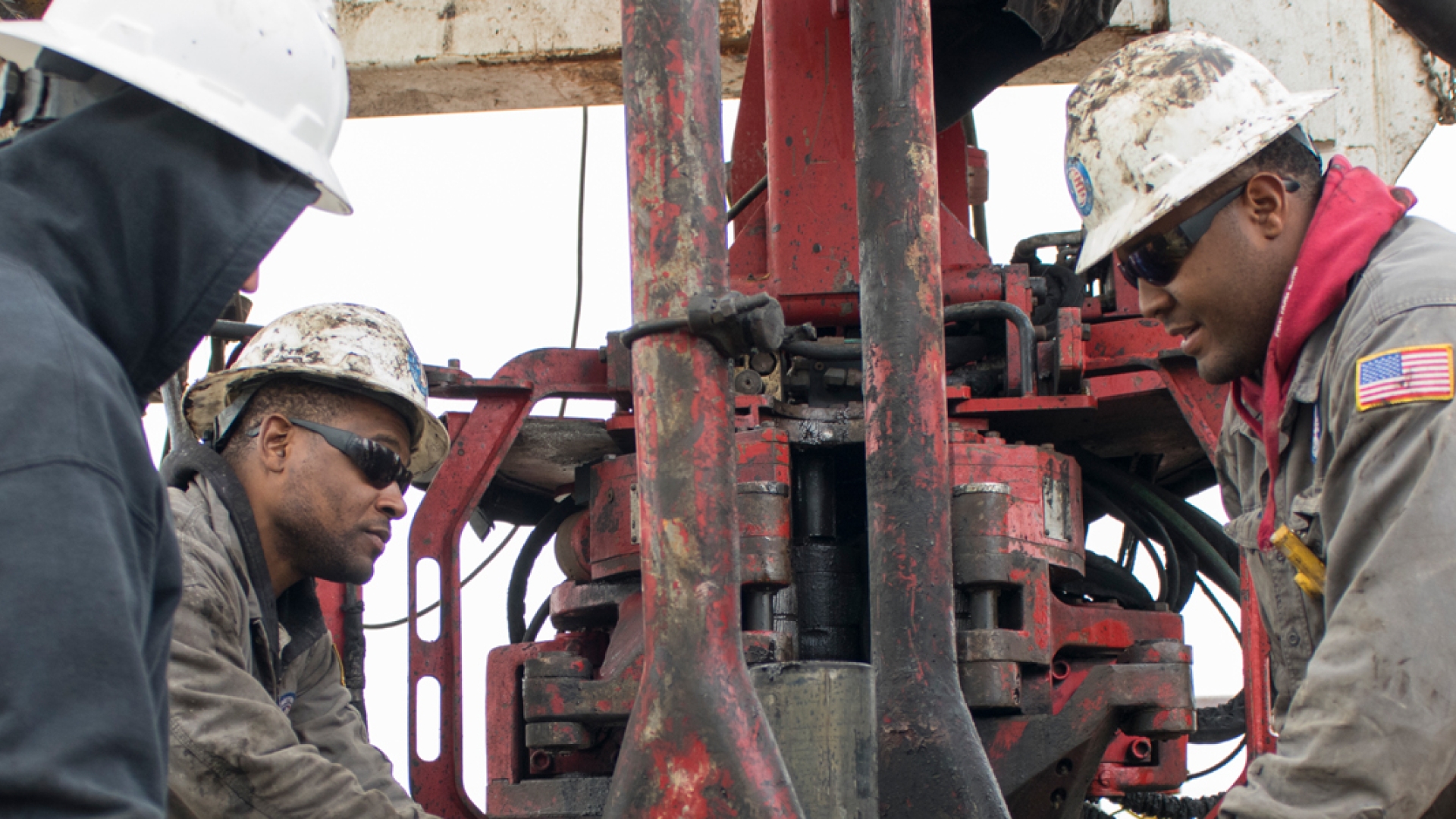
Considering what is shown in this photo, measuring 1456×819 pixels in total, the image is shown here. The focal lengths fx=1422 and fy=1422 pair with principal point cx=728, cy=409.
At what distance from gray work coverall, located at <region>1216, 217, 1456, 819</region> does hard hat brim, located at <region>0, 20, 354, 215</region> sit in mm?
1325

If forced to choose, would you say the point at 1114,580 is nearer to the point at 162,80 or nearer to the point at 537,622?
the point at 537,622

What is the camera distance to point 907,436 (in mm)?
2658

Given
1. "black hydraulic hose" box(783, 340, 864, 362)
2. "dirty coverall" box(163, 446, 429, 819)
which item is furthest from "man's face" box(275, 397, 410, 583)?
"black hydraulic hose" box(783, 340, 864, 362)

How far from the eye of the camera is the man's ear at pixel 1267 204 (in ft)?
7.09

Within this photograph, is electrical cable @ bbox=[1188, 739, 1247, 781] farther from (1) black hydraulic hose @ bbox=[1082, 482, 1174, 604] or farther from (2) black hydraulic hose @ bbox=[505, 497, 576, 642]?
(2) black hydraulic hose @ bbox=[505, 497, 576, 642]

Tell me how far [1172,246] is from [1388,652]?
0.79 metres

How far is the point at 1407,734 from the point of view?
164 cm

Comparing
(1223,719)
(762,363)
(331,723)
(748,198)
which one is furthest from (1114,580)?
(331,723)

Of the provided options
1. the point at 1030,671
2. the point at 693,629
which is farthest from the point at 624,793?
the point at 1030,671

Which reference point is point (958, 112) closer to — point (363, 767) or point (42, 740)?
point (363, 767)

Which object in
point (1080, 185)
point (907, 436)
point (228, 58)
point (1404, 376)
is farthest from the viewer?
point (907, 436)

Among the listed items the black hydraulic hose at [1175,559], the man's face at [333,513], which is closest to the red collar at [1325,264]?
the man's face at [333,513]

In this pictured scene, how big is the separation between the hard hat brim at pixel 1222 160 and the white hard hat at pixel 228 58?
3.96 feet

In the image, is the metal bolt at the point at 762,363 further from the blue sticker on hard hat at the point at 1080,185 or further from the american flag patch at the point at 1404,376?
the american flag patch at the point at 1404,376
